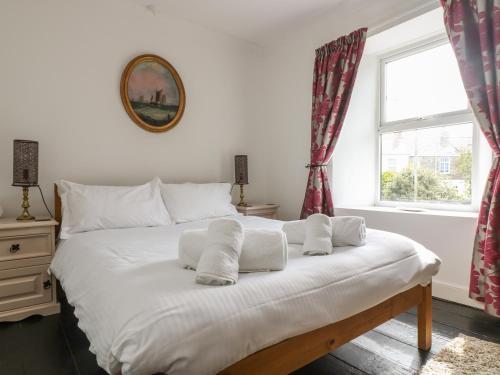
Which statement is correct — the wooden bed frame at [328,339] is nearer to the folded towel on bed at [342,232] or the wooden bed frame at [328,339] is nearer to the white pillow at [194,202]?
the folded towel on bed at [342,232]

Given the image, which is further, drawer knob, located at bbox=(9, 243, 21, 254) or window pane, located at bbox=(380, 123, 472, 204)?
window pane, located at bbox=(380, 123, 472, 204)

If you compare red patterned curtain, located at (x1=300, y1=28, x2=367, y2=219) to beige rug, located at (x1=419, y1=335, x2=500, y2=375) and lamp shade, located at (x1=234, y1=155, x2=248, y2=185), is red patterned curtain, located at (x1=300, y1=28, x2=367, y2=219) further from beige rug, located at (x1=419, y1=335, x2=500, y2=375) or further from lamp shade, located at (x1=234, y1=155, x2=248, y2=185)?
beige rug, located at (x1=419, y1=335, x2=500, y2=375)

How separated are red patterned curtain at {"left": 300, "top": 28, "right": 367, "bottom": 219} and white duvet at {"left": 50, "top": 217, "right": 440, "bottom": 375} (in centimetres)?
146

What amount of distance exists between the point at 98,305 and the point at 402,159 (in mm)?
2928

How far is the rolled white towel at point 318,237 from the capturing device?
1.35m

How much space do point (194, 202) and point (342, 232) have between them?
1.50m

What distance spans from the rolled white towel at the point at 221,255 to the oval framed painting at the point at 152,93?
2.12m

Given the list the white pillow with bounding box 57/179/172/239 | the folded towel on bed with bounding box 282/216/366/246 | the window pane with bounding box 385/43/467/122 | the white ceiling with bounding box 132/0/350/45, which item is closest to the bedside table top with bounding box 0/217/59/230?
the white pillow with bounding box 57/179/172/239

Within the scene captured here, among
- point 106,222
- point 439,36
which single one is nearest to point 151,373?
point 106,222

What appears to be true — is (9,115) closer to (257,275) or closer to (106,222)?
(106,222)

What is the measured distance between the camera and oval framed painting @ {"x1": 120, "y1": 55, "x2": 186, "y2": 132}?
2820mm

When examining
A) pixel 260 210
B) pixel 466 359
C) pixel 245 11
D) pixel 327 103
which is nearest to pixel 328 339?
pixel 466 359

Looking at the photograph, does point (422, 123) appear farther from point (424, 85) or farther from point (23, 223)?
point (23, 223)

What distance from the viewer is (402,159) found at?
3016 millimetres
